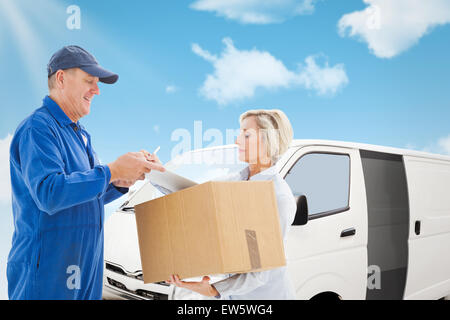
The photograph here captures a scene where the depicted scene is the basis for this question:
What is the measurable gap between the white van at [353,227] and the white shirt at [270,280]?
0.82 m

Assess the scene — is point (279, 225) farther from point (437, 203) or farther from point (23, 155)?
point (437, 203)

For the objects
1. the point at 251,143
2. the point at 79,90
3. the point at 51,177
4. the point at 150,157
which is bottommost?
the point at 51,177

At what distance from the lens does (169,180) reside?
161 centimetres

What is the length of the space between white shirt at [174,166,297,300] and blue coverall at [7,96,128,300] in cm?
56

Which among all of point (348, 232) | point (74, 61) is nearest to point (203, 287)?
point (74, 61)

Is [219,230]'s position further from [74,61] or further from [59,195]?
[74,61]

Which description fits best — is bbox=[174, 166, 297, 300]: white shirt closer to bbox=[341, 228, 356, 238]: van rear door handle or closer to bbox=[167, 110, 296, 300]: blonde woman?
bbox=[167, 110, 296, 300]: blonde woman

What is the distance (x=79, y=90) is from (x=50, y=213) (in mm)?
551

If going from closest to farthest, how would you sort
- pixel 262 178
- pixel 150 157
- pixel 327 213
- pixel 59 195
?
pixel 59 195 < pixel 150 157 < pixel 262 178 < pixel 327 213

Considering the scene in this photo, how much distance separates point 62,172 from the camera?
4.60 ft

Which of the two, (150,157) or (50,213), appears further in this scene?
(150,157)

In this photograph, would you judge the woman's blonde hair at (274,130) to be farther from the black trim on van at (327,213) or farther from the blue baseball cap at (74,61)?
the black trim on van at (327,213)

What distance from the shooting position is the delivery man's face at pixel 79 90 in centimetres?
162
